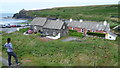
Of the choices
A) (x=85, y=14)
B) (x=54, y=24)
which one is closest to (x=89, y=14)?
(x=85, y=14)

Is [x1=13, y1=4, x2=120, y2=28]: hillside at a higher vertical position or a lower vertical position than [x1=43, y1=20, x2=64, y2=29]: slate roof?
lower

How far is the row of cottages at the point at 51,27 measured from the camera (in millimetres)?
36409

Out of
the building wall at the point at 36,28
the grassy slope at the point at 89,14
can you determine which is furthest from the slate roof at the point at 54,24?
the grassy slope at the point at 89,14

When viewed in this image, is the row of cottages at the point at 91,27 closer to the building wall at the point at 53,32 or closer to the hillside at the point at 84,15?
the building wall at the point at 53,32

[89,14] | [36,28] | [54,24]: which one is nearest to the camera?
[54,24]

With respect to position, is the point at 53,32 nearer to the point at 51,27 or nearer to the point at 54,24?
the point at 51,27

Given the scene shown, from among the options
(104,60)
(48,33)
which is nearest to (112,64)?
(104,60)

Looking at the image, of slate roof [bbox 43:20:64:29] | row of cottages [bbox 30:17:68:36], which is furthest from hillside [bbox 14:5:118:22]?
slate roof [bbox 43:20:64:29]

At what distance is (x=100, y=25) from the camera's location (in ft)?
132

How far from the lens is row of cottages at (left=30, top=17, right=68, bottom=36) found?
36.4 metres

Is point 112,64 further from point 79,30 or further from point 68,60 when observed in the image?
Answer: point 79,30

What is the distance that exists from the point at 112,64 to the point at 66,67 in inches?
258

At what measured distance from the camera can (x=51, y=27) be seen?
37000 mm

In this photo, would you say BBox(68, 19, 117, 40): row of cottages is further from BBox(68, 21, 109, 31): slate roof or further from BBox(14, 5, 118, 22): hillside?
BBox(14, 5, 118, 22): hillside
